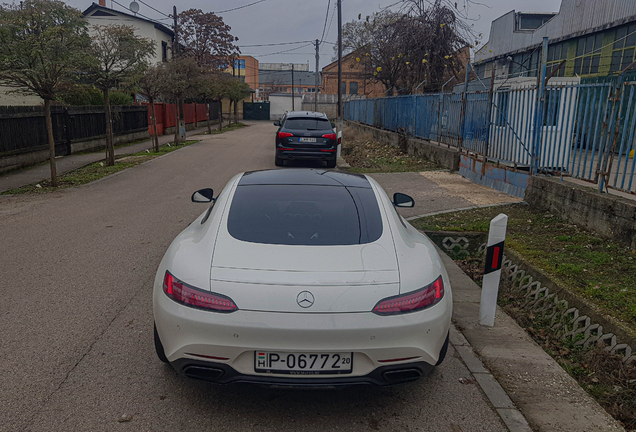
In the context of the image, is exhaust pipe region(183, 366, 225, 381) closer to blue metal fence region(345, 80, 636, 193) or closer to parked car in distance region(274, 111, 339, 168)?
blue metal fence region(345, 80, 636, 193)

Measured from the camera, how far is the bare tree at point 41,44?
35.3 ft

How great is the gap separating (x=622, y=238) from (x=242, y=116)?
211 ft

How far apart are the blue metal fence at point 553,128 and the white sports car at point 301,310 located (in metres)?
5.21

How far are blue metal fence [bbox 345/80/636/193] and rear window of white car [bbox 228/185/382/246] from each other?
15.7 feet

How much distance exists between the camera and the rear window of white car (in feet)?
11.6

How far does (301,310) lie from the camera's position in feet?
9.55

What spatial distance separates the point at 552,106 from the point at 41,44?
10.0m

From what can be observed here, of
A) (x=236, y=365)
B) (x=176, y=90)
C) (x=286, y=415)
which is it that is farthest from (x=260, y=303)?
(x=176, y=90)

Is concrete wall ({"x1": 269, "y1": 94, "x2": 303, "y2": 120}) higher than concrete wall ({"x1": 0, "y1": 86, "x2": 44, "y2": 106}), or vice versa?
concrete wall ({"x1": 0, "y1": 86, "x2": 44, "y2": 106})

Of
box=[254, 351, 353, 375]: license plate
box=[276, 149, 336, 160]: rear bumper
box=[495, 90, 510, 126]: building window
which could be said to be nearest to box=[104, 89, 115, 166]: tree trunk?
box=[276, 149, 336, 160]: rear bumper

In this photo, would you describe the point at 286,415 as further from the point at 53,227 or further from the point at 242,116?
the point at 242,116

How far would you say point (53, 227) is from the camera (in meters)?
8.23

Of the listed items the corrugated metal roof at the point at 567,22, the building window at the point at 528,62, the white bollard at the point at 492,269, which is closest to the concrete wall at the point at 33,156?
the white bollard at the point at 492,269

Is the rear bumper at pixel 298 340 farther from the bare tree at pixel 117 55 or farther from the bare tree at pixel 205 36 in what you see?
the bare tree at pixel 205 36
